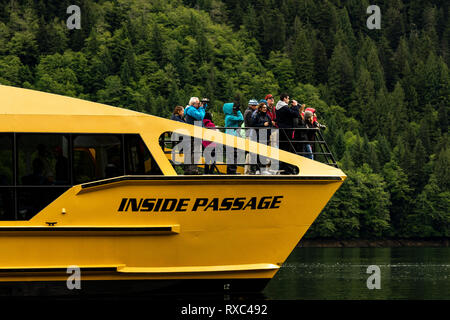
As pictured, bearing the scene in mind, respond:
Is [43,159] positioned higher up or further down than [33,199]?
higher up

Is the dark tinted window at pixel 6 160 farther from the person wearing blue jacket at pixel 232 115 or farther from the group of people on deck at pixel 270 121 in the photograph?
the person wearing blue jacket at pixel 232 115

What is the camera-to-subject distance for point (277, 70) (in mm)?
166625

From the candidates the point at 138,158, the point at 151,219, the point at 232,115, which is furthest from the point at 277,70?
the point at 151,219

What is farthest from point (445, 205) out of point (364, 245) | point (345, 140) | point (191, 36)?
point (191, 36)

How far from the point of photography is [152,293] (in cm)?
1423

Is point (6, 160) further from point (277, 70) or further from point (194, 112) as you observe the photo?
point (277, 70)

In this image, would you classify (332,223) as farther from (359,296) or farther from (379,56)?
(379,56)

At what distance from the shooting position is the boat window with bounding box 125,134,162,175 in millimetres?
14117

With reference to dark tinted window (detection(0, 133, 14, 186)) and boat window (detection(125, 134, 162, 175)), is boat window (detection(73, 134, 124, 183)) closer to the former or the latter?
boat window (detection(125, 134, 162, 175))

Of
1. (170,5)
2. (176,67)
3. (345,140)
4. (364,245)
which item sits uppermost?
(170,5)

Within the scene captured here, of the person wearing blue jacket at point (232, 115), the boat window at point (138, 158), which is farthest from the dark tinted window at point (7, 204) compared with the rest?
the person wearing blue jacket at point (232, 115)

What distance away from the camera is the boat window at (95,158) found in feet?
45.8

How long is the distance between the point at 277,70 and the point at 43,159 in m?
154
